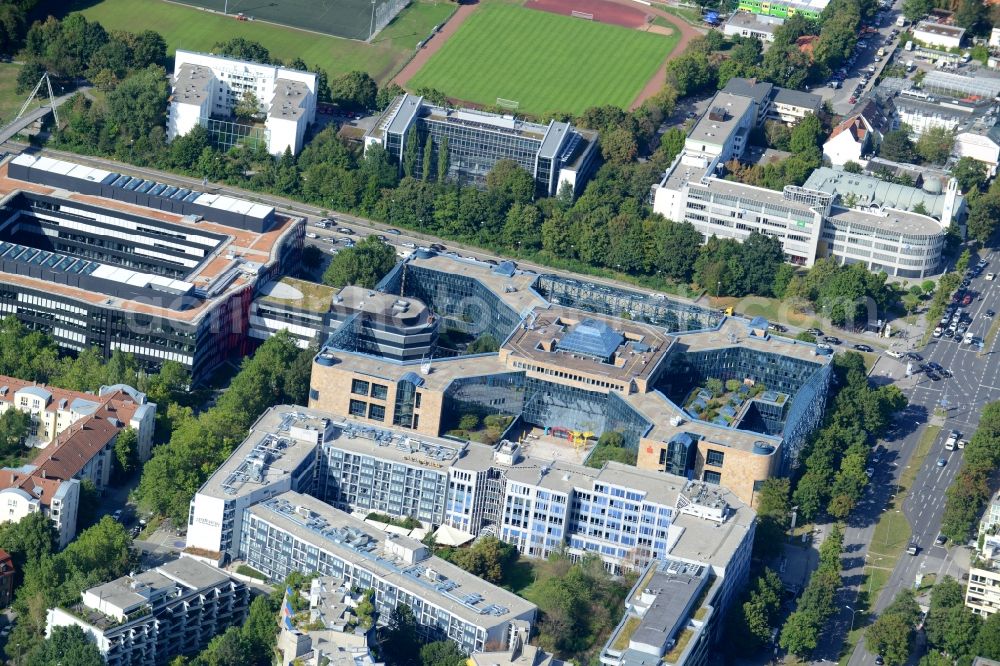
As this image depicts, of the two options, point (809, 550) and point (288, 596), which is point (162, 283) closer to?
point (288, 596)

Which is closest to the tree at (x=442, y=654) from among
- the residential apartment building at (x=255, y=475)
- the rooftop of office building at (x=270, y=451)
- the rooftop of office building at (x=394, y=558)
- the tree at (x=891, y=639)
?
the rooftop of office building at (x=394, y=558)

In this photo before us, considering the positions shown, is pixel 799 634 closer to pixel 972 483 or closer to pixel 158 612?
pixel 972 483

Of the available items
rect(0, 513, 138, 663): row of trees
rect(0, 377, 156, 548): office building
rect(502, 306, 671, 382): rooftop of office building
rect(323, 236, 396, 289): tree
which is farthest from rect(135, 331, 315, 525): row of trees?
rect(502, 306, 671, 382): rooftop of office building

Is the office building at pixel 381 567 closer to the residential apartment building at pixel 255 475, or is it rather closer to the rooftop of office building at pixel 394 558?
the rooftop of office building at pixel 394 558

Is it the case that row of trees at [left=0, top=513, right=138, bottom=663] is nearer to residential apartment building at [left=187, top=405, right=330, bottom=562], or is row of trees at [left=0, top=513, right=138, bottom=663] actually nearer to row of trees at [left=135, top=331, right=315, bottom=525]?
row of trees at [left=135, top=331, right=315, bottom=525]

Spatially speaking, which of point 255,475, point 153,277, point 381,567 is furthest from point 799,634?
point 153,277

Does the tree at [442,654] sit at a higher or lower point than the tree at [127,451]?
lower
